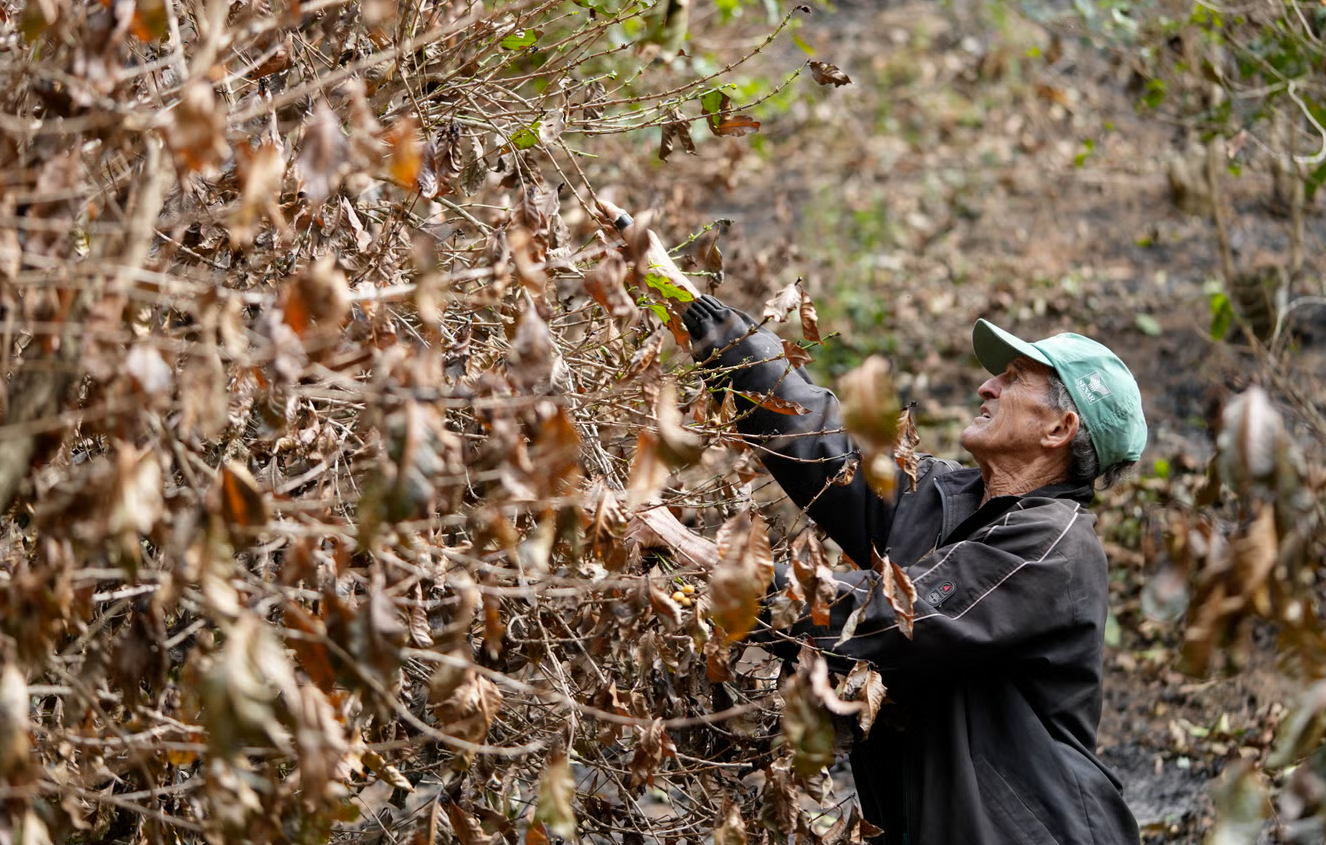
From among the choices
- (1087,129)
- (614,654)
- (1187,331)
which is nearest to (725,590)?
(614,654)

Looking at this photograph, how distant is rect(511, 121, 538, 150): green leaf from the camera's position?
2873 mm

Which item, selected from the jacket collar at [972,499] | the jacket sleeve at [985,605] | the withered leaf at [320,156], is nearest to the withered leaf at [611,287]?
the withered leaf at [320,156]

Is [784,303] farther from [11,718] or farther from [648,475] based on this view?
[11,718]

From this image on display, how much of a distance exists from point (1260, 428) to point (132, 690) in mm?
1744

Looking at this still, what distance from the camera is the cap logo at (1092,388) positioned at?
297 cm

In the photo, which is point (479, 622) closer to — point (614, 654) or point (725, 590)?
point (614, 654)

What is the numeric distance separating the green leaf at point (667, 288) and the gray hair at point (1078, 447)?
0.89 m

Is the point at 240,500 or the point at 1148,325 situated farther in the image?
the point at 1148,325

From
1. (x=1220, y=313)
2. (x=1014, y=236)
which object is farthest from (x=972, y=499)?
(x=1014, y=236)

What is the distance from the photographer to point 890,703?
2.85m

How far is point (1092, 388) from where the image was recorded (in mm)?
2984

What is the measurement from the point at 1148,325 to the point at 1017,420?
16.5 ft

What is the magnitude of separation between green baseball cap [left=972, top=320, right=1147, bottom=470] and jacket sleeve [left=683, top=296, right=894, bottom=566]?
50 cm

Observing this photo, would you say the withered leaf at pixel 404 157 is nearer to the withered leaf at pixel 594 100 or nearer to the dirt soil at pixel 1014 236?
the withered leaf at pixel 594 100
